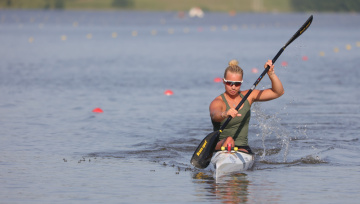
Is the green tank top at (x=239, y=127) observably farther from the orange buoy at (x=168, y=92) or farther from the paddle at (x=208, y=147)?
the orange buoy at (x=168, y=92)

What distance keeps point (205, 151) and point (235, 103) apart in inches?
32.5

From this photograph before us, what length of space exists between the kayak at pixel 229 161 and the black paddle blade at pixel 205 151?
106 mm

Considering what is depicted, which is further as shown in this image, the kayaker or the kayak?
the kayak

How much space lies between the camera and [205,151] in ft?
36.9

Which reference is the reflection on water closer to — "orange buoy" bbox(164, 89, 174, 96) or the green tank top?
the green tank top

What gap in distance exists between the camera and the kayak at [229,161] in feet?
36.4

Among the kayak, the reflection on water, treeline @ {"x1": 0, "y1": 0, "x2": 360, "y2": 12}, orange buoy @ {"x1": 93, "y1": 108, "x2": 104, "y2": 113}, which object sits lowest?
the reflection on water

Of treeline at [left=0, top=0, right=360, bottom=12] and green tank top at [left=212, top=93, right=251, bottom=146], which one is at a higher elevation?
treeline at [left=0, top=0, right=360, bottom=12]

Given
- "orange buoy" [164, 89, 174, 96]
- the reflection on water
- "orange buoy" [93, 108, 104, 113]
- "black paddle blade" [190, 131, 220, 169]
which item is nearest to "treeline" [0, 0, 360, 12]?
"orange buoy" [164, 89, 174, 96]

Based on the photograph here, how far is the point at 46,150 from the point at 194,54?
28.7 metres

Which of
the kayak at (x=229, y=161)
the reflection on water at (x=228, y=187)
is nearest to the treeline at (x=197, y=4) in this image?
the kayak at (x=229, y=161)

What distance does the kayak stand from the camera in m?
11.1

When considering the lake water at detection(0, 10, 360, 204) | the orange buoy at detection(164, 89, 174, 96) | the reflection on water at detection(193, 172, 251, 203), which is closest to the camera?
the reflection on water at detection(193, 172, 251, 203)

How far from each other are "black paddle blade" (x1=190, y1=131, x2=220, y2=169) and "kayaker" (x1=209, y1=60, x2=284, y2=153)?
0.56ft
